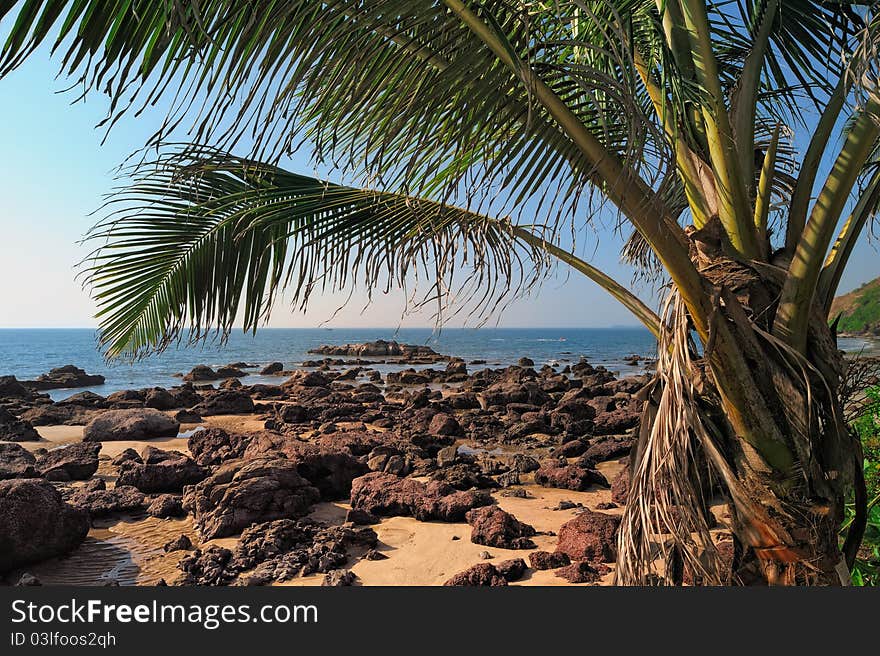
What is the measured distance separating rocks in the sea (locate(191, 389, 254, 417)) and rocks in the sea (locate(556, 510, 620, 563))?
10776 millimetres

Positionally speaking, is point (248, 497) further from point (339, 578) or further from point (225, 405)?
point (225, 405)

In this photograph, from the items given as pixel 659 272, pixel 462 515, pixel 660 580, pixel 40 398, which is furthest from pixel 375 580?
pixel 40 398

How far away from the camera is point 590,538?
4.10 m

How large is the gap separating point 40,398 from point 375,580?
59.8ft

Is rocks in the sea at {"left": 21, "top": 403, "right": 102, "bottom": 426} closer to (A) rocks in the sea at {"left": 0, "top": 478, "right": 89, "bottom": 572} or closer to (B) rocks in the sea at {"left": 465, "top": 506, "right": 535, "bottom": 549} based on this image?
(A) rocks in the sea at {"left": 0, "top": 478, "right": 89, "bottom": 572}

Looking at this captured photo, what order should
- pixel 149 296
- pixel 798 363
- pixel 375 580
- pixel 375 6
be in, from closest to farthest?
pixel 375 6, pixel 798 363, pixel 149 296, pixel 375 580

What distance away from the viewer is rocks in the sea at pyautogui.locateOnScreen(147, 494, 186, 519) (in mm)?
5363

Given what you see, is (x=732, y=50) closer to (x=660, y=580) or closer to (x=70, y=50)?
(x=660, y=580)

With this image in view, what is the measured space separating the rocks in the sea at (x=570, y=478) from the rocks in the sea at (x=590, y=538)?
1873 mm

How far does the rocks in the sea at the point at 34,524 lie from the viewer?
162 inches

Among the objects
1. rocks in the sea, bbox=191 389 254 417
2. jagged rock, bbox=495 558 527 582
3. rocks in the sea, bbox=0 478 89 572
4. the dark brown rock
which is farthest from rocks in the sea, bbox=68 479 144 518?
rocks in the sea, bbox=191 389 254 417

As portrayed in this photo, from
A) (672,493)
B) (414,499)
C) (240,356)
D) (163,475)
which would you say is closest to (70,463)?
(163,475)

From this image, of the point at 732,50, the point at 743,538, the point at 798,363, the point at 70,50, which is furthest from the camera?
the point at 732,50

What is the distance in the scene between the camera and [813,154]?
220 cm
